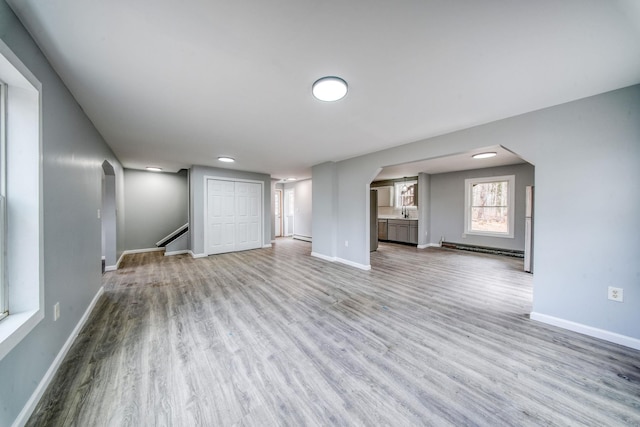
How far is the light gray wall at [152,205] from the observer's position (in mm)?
6059

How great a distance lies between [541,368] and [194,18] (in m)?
3.42

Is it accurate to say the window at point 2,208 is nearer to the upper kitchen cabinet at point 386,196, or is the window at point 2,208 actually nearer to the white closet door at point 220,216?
the white closet door at point 220,216

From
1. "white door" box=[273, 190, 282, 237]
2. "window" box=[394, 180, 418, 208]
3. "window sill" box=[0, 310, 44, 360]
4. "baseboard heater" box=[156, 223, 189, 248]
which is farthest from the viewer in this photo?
"white door" box=[273, 190, 282, 237]

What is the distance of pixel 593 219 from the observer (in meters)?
2.16

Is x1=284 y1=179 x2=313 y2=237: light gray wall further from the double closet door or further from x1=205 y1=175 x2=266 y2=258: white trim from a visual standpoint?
the double closet door

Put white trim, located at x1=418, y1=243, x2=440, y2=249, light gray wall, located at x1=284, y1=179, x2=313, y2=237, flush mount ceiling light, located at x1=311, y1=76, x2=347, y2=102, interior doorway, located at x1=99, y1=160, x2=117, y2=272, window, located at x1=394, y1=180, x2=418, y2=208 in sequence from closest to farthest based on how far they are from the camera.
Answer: flush mount ceiling light, located at x1=311, y1=76, x2=347, y2=102 < interior doorway, located at x1=99, y1=160, x2=117, y2=272 < white trim, located at x1=418, y1=243, x2=440, y2=249 < window, located at x1=394, y1=180, x2=418, y2=208 < light gray wall, located at x1=284, y1=179, x2=313, y2=237

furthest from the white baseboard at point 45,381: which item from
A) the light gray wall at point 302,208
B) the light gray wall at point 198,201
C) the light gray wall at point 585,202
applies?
the light gray wall at point 302,208

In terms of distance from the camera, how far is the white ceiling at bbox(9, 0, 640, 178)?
1.24m

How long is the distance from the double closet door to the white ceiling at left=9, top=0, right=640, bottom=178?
3.25 m

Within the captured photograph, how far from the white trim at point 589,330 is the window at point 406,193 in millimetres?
5015

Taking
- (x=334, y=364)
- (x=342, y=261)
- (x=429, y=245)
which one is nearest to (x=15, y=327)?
(x=334, y=364)

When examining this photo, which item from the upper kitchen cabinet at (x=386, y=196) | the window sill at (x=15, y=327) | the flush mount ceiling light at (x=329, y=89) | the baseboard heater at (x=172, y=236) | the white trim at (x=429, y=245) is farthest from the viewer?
the upper kitchen cabinet at (x=386, y=196)

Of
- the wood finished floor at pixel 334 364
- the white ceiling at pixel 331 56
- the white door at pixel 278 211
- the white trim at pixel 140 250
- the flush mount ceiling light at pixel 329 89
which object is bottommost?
the wood finished floor at pixel 334 364

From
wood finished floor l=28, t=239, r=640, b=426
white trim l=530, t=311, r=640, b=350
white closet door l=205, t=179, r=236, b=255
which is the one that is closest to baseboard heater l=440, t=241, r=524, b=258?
wood finished floor l=28, t=239, r=640, b=426
